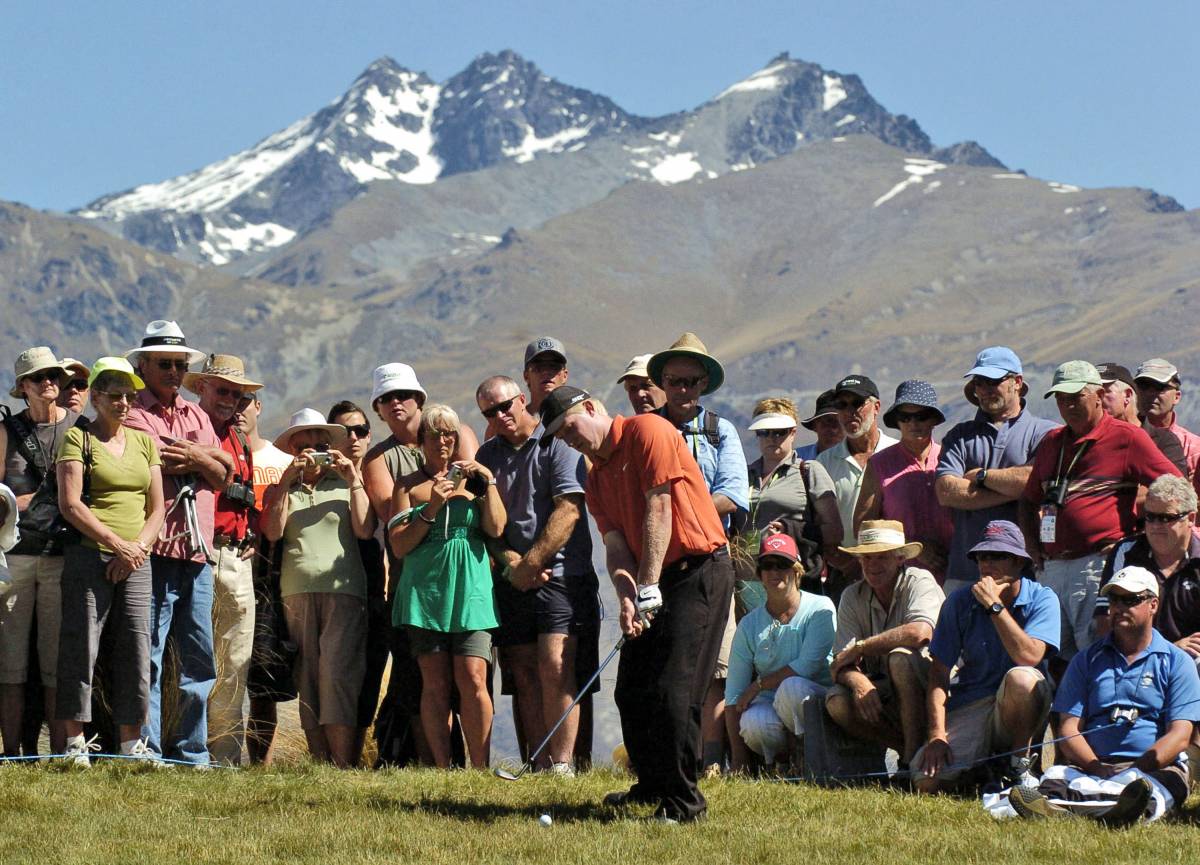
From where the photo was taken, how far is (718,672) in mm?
10867

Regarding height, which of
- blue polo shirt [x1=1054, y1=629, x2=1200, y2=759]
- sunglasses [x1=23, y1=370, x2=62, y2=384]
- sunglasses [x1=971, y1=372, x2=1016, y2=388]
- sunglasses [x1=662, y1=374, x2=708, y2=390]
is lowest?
blue polo shirt [x1=1054, y1=629, x2=1200, y2=759]

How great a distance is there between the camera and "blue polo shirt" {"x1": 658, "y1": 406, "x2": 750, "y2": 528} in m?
10.5

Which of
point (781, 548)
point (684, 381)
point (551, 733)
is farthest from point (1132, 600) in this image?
point (551, 733)

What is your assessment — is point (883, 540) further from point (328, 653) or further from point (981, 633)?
point (328, 653)

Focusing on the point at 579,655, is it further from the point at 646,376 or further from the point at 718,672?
the point at 646,376

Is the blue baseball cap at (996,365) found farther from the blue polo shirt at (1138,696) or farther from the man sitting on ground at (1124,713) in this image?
the blue polo shirt at (1138,696)

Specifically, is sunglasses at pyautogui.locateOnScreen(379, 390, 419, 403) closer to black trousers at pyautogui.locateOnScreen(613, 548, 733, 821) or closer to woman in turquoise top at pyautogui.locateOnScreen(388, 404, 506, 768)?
woman in turquoise top at pyautogui.locateOnScreen(388, 404, 506, 768)

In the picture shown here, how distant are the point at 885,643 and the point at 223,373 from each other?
14.8 feet

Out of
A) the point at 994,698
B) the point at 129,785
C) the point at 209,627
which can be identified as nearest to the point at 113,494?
the point at 209,627

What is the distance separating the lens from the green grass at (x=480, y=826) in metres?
7.79

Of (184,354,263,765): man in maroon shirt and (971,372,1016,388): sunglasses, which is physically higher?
(971,372,1016,388): sunglasses

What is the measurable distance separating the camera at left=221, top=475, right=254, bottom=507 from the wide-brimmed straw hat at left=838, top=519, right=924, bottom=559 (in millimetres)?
3613

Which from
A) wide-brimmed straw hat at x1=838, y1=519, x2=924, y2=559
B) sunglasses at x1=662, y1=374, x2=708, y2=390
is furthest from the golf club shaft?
sunglasses at x1=662, y1=374, x2=708, y2=390

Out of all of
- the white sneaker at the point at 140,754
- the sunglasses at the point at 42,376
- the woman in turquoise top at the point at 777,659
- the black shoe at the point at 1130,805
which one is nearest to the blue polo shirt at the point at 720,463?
the woman in turquoise top at the point at 777,659
